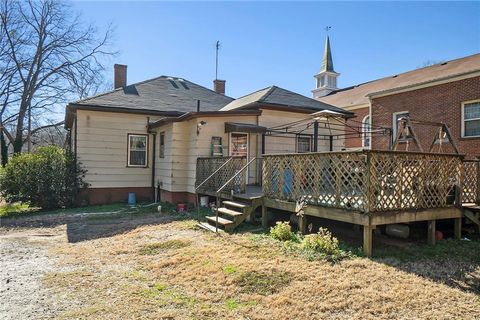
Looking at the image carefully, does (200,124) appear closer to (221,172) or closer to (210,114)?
(210,114)

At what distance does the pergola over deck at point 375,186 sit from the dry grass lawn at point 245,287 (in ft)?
3.26

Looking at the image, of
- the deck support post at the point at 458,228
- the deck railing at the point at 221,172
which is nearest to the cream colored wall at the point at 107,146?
the deck railing at the point at 221,172

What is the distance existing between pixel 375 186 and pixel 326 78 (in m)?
35.8

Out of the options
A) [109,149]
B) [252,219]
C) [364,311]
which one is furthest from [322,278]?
[109,149]

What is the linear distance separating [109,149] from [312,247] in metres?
10.2

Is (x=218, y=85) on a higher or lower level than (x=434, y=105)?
higher

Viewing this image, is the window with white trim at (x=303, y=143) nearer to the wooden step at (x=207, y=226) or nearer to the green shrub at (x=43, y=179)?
the wooden step at (x=207, y=226)

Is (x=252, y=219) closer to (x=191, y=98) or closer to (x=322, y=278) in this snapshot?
(x=322, y=278)

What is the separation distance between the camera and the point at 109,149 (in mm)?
13672

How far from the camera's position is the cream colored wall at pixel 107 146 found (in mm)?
13234

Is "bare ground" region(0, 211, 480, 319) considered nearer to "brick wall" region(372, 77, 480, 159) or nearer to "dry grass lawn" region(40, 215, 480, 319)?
"dry grass lawn" region(40, 215, 480, 319)

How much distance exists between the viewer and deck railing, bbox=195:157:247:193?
9.56 m

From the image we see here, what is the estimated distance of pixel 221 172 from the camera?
1029cm

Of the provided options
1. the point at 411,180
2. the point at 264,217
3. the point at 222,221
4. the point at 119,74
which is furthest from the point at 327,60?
the point at 411,180
